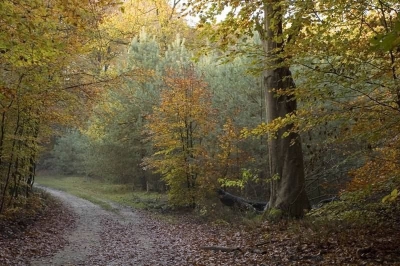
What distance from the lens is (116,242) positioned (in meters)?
11.9

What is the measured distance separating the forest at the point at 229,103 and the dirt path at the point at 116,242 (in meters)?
2.53

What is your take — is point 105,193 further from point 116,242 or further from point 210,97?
point 116,242

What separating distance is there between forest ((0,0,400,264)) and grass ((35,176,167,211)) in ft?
4.15

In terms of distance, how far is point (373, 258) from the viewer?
19.5 feet

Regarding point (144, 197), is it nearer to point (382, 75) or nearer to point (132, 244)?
point (132, 244)

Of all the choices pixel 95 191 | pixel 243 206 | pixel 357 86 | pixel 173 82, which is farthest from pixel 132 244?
pixel 95 191

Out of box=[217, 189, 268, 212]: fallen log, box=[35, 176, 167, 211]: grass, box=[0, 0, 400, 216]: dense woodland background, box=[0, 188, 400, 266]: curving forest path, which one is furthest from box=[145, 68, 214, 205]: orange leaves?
box=[35, 176, 167, 211]: grass

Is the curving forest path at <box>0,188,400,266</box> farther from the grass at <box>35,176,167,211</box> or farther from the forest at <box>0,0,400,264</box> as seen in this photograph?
the grass at <box>35,176,167,211</box>

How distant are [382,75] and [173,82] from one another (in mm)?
13601

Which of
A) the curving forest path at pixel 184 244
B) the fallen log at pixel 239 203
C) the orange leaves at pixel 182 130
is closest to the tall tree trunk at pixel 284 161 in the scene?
the curving forest path at pixel 184 244

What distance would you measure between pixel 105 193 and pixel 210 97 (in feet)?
41.0

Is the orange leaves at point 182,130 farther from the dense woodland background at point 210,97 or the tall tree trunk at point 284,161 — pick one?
the tall tree trunk at point 284,161

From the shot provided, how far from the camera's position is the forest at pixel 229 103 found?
638cm

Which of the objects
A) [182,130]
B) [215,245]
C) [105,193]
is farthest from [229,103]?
[105,193]
